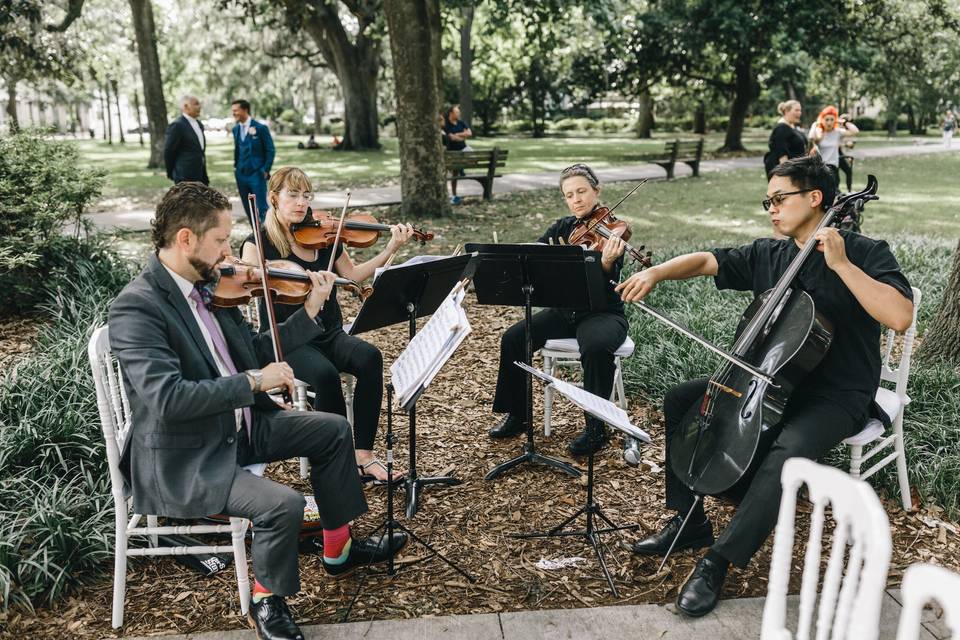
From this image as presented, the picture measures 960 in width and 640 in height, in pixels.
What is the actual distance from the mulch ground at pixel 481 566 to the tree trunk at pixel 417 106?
7088 millimetres

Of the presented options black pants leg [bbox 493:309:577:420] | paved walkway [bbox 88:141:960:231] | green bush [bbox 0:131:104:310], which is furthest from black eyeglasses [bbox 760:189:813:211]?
paved walkway [bbox 88:141:960:231]

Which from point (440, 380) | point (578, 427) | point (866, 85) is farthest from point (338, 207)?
point (866, 85)

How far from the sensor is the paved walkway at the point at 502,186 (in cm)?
1232

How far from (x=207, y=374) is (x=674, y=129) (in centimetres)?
4584

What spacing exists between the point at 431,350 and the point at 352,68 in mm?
24829

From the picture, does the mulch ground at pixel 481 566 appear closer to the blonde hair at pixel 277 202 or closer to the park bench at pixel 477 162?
the blonde hair at pixel 277 202

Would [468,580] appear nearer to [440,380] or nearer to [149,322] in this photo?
[149,322]

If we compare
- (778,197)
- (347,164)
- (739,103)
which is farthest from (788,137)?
(739,103)

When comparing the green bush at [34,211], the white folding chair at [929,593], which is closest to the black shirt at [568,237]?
the white folding chair at [929,593]

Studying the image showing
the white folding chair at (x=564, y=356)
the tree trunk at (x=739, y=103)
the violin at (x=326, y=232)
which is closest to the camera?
the violin at (x=326, y=232)

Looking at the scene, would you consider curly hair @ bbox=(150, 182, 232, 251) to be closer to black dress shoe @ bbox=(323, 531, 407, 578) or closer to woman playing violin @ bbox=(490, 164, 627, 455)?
black dress shoe @ bbox=(323, 531, 407, 578)

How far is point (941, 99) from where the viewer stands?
146 feet

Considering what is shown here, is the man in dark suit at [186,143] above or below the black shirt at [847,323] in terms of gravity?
above

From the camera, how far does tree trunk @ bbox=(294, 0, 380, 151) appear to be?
81.5 feet
